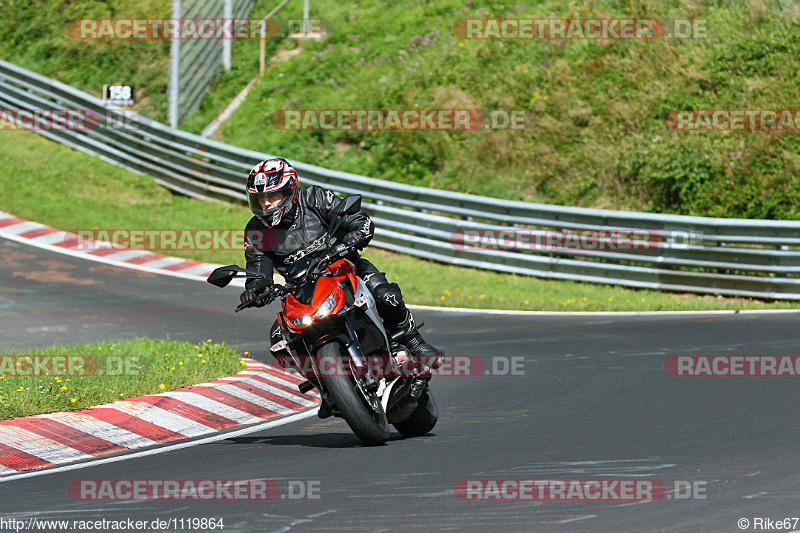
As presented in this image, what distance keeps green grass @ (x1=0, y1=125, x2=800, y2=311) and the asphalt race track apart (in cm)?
234

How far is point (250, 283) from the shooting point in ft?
24.7

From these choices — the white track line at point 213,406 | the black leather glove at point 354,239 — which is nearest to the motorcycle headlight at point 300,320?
the black leather glove at point 354,239

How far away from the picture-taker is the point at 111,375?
1018 cm

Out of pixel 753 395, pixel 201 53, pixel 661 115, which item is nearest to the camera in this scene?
pixel 753 395

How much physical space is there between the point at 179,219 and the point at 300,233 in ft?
49.3

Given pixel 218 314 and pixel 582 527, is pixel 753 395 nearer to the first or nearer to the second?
pixel 582 527

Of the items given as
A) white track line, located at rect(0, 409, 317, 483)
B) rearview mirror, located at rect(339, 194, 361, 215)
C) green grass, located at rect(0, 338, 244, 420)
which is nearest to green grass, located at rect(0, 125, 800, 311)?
green grass, located at rect(0, 338, 244, 420)

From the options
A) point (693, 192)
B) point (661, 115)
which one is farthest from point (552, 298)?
point (661, 115)

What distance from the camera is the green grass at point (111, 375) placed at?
8750 mm

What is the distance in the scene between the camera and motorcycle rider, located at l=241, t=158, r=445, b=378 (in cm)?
757

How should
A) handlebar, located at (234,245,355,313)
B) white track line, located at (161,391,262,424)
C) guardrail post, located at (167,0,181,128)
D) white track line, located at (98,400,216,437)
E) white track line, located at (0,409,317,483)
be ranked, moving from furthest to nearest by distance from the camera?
guardrail post, located at (167,0,181,128) < white track line, located at (161,391,262,424) < white track line, located at (98,400,216,437) < handlebar, located at (234,245,355,313) < white track line, located at (0,409,317,483)

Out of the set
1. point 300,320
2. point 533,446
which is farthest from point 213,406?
point 533,446

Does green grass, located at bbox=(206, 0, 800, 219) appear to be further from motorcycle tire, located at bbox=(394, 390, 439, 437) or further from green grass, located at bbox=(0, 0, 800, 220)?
motorcycle tire, located at bbox=(394, 390, 439, 437)

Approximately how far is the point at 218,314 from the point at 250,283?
28.4ft
